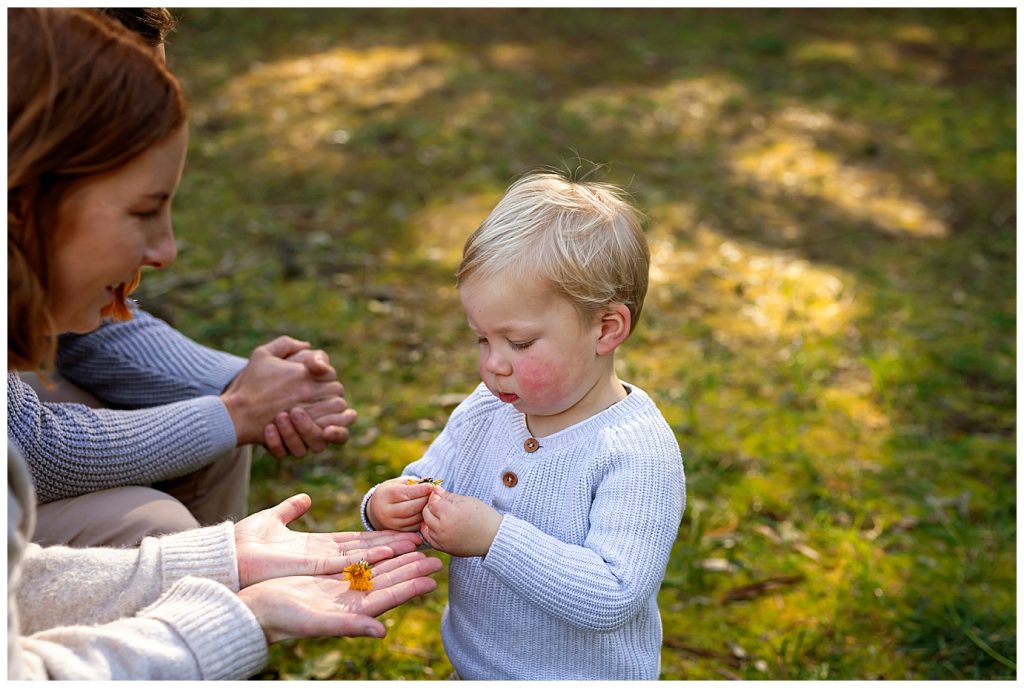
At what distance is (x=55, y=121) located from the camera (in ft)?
5.23

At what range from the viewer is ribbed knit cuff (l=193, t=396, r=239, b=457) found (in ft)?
8.91

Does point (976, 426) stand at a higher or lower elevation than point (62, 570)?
lower

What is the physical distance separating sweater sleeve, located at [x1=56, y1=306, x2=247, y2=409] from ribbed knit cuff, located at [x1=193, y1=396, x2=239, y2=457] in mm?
226

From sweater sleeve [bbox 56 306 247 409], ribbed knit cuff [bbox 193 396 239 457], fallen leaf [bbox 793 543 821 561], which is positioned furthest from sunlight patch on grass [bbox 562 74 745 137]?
ribbed knit cuff [bbox 193 396 239 457]

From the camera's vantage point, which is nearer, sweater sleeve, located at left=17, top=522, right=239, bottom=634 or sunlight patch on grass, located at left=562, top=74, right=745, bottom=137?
sweater sleeve, located at left=17, top=522, right=239, bottom=634

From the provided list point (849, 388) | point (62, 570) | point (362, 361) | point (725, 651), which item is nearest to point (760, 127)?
point (849, 388)

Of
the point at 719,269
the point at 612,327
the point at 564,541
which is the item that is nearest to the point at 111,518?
the point at 564,541

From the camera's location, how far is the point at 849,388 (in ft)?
14.0

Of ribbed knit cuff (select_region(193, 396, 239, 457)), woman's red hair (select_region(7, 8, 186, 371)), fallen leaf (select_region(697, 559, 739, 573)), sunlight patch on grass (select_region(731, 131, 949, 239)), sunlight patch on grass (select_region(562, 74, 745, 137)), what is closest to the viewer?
woman's red hair (select_region(7, 8, 186, 371))

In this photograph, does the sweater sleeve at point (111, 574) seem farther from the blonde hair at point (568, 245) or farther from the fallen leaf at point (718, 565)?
the fallen leaf at point (718, 565)

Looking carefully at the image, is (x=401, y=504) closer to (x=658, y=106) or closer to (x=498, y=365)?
(x=498, y=365)

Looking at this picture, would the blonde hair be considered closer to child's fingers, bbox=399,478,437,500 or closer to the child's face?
the child's face

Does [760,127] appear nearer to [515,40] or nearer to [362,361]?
[515,40]

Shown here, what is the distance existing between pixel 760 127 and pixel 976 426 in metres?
3.41
